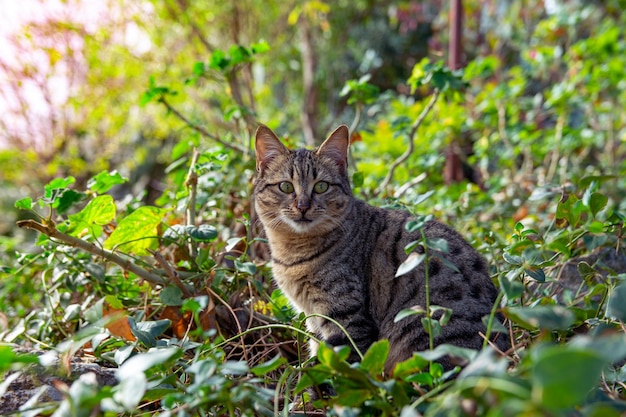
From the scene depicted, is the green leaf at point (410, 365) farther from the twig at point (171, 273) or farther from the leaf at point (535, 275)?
the twig at point (171, 273)

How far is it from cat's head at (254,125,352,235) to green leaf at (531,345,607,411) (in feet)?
5.65

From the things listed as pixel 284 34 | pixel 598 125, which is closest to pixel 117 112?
pixel 284 34

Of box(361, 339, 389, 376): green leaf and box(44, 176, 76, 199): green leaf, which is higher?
box(44, 176, 76, 199): green leaf

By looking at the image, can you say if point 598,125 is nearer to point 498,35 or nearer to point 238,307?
point 498,35

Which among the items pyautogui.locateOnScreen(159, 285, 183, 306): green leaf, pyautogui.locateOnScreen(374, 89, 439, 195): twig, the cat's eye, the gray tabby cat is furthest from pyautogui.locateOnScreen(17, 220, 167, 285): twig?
pyautogui.locateOnScreen(374, 89, 439, 195): twig

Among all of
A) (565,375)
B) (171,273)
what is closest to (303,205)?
(171,273)

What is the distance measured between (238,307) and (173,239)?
0.40 meters

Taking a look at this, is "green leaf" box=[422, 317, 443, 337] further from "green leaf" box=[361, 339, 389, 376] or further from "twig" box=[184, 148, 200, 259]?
"twig" box=[184, 148, 200, 259]

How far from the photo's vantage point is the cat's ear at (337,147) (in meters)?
2.54

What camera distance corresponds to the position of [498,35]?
676cm

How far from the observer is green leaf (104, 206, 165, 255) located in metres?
2.17

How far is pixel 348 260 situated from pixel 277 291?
0.36m

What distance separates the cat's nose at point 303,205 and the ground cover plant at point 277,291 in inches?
11.6

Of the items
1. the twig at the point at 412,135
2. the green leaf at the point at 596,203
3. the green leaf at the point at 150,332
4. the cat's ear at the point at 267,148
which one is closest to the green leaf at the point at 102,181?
the cat's ear at the point at 267,148
